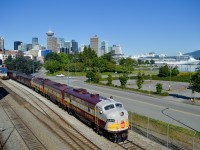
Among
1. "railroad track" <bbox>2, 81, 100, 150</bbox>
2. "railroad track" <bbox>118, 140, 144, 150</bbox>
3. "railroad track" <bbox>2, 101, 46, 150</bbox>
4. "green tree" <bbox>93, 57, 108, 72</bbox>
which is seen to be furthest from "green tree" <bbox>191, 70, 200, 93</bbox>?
"green tree" <bbox>93, 57, 108, 72</bbox>

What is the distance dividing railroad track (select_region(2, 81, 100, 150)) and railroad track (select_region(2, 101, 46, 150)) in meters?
2.11

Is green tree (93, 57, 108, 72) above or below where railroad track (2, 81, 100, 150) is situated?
above

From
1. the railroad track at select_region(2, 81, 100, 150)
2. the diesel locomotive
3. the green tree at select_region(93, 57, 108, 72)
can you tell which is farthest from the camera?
the green tree at select_region(93, 57, 108, 72)

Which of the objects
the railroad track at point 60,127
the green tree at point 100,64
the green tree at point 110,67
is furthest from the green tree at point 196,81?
the green tree at point 110,67

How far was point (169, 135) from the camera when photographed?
71.6ft

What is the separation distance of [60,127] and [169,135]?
1089 centimetres

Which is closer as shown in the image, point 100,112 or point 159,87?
point 100,112

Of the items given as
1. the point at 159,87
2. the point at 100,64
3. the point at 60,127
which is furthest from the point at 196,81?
the point at 100,64

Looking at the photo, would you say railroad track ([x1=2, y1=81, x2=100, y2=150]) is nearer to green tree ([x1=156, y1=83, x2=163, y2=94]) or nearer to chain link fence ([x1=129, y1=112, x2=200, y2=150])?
chain link fence ([x1=129, y1=112, x2=200, y2=150])

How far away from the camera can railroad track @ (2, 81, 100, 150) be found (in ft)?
65.3

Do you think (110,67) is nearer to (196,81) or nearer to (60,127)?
(196,81)

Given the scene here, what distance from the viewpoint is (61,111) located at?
3238cm

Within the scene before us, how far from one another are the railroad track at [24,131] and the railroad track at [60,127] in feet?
Answer: 6.91

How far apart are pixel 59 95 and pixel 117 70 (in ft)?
307
